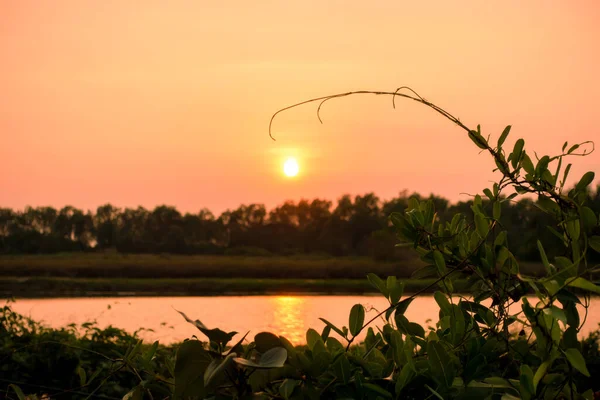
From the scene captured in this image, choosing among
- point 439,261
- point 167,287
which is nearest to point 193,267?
point 167,287

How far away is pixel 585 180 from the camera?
141 centimetres

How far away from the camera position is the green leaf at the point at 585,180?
4.56ft

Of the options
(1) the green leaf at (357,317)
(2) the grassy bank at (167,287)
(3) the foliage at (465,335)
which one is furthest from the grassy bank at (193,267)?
(1) the green leaf at (357,317)

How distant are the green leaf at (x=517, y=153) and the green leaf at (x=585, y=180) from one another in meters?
0.14

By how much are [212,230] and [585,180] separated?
4613 cm

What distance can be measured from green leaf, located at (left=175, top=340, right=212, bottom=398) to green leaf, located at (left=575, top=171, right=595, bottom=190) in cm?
85

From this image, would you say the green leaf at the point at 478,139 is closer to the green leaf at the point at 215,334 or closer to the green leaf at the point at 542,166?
the green leaf at the point at 542,166

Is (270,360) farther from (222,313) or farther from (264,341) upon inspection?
(222,313)

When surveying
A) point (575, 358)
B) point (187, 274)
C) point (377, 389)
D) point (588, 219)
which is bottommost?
point (187, 274)

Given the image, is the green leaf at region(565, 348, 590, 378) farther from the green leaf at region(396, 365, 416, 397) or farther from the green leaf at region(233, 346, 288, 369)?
the green leaf at region(233, 346, 288, 369)

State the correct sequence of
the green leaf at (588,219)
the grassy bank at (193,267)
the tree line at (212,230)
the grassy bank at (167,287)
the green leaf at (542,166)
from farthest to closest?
the tree line at (212,230) < the grassy bank at (193,267) < the grassy bank at (167,287) < the green leaf at (542,166) < the green leaf at (588,219)

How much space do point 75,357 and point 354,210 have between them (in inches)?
1554

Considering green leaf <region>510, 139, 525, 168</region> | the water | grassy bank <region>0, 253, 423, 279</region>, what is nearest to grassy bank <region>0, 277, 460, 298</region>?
grassy bank <region>0, 253, 423, 279</region>

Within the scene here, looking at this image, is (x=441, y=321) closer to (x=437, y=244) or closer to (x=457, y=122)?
(x=437, y=244)
